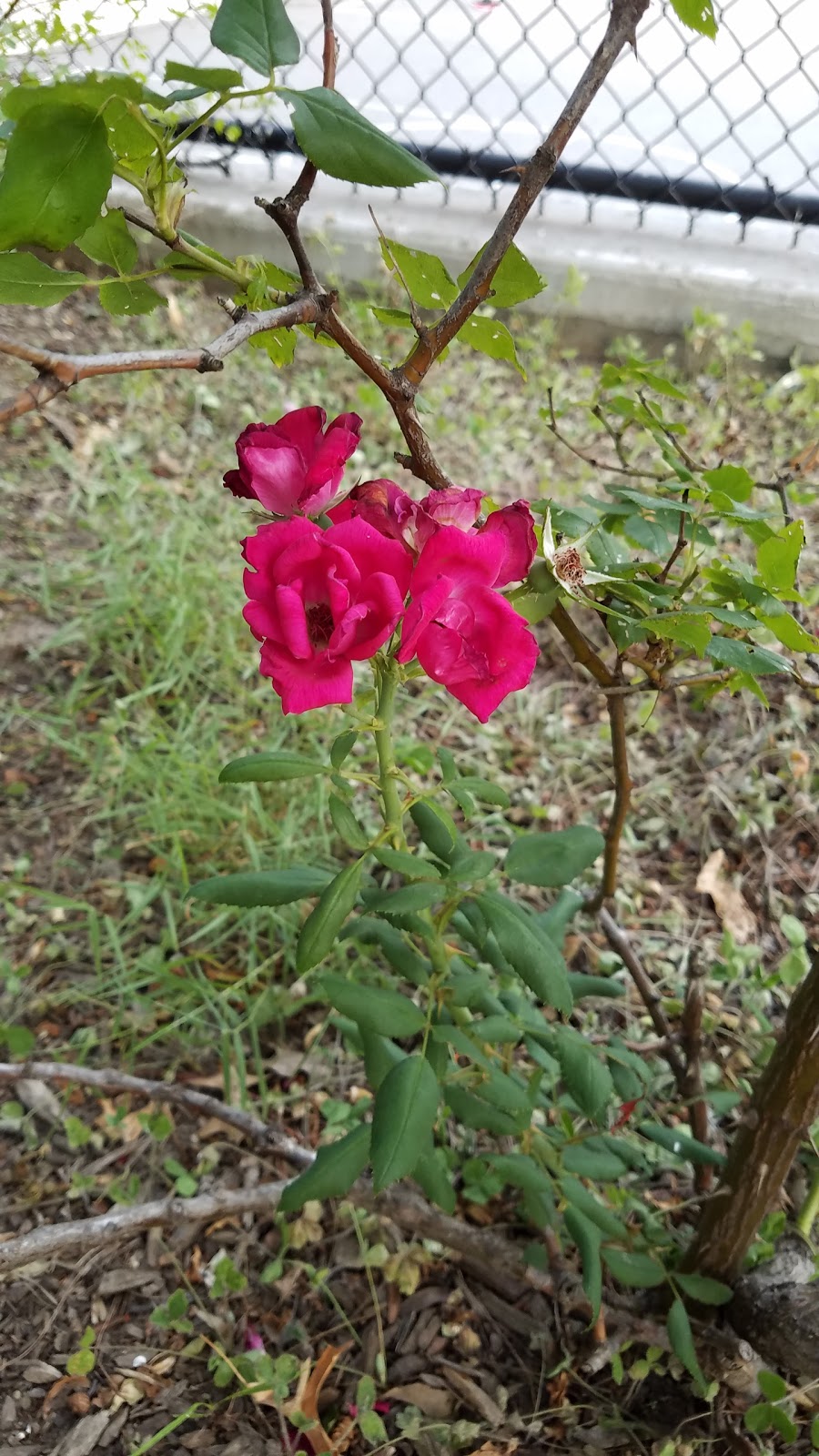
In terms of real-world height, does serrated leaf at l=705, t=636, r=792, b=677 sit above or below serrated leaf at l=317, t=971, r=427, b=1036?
above

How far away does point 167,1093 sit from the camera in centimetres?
114

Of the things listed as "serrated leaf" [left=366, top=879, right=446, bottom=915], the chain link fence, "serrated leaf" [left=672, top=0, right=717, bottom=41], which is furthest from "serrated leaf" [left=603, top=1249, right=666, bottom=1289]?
the chain link fence

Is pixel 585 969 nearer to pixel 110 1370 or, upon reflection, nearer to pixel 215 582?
pixel 110 1370

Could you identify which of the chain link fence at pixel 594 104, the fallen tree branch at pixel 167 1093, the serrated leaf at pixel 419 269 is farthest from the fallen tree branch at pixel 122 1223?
the chain link fence at pixel 594 104

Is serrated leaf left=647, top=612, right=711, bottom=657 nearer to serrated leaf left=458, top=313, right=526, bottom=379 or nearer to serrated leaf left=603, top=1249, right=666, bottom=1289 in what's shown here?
serrated leaf left=458, top=313, right=526, bottom=379

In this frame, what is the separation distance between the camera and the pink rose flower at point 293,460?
64cm

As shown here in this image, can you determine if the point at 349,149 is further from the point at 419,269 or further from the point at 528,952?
the point at 528,952

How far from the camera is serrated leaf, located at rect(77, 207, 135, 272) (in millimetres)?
636

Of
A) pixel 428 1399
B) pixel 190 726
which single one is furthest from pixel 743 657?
pixel 190 726

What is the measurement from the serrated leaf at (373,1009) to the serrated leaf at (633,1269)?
355 mm

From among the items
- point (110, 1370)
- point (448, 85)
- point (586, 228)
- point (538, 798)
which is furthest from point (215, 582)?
point (448, 85)

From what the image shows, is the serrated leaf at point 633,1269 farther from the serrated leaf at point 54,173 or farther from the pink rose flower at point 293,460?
the serrated leaf at point 54,173

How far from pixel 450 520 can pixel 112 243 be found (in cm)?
27

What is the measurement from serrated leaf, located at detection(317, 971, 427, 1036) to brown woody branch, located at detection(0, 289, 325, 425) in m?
0.61
